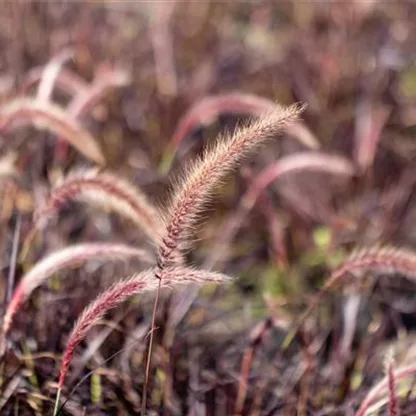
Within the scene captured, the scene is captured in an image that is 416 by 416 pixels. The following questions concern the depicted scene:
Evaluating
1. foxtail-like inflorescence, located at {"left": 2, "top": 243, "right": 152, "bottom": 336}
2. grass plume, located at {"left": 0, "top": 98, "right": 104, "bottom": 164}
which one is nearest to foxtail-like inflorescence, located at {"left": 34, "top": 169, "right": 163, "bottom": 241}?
foxtail-like inflorescence, located at {"left": 2, "top": 243, "right": 152, "bottom": 336}

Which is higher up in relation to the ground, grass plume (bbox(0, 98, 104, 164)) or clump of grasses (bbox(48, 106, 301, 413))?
grass plume (bbox(0, 98, 104, 164))

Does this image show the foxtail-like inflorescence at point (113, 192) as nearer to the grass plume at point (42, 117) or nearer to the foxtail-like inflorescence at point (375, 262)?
the grass plume at point (42, 117)

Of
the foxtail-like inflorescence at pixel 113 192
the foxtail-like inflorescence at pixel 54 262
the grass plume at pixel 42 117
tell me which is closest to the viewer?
the foxtail-like inflorescence at pixel 54 262

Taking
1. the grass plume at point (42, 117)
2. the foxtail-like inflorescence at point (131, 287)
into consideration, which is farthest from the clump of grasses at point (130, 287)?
the grass plume at point (42, 117)

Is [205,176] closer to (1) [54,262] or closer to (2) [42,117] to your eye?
(1) [54,262]

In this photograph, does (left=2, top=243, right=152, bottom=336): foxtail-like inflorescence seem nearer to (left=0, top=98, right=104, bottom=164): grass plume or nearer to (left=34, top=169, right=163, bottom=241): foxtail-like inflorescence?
(left=34, top=169, right=163, bottom=241): foxtail-like inflorescence

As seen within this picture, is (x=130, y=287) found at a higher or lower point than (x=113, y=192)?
lower

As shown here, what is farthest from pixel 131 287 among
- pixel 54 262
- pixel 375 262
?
pixel 375 262

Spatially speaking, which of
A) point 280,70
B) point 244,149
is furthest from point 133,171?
point 244,149

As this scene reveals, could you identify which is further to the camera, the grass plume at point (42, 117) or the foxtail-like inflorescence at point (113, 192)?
the grass plume at point (42, 117)

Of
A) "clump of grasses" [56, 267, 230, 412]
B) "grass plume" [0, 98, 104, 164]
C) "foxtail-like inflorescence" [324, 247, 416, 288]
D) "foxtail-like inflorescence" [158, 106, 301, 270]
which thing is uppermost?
"grass plume" [0, 98, 104, 164]

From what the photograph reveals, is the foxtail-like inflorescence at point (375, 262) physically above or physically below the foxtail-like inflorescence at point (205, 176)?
below

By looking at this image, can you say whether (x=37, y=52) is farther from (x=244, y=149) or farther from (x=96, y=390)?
(x=244, y=149)
